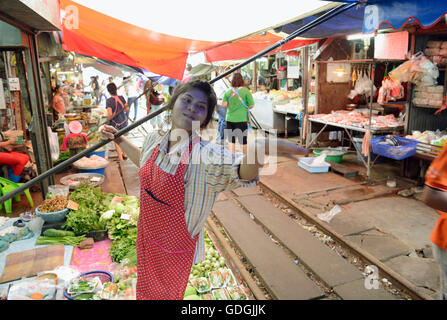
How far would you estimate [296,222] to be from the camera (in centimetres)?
511

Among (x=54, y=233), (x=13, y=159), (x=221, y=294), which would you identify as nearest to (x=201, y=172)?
(x=221, y=294)

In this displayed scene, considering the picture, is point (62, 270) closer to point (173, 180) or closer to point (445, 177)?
point (173, 180)

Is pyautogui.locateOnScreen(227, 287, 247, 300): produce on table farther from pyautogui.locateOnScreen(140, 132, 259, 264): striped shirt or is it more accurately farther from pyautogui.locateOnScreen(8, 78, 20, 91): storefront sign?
pyautogui.locateOnScreen(8, 78, 20, 91): storefront sign

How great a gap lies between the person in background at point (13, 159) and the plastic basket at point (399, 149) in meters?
6.60

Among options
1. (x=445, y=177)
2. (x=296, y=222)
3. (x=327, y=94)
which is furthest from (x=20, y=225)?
(x=327, y=94)

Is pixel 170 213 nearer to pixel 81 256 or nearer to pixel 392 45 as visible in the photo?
pixel 81 256

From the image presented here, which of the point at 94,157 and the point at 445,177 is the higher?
the point at 445,177

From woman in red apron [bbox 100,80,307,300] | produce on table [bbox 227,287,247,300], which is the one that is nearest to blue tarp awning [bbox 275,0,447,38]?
woman in red apron [bbox 100,80,307,300]

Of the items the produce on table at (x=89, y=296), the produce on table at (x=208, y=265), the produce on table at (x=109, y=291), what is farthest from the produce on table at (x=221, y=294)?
the produce on table at (x=89, y=296)

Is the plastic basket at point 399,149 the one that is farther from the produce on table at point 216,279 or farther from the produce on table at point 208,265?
the produce on table at point 216,279

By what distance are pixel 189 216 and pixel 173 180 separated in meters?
0.27

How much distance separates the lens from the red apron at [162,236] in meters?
1.96

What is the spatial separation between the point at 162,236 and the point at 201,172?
52 cm

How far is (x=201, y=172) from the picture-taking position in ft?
6.36
